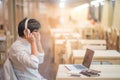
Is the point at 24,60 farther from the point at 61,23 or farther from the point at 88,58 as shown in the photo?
the point at 61,23

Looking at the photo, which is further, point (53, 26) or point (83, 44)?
point (53, 26)

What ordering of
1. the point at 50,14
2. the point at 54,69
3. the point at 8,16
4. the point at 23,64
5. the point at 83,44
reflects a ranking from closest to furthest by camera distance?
the point at 23,64, the point at 83,44, the point at 54,69, the point at 8,16, the point at 50,14

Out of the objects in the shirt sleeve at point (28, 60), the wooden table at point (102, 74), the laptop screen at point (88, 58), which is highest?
the shirt sleeve at point (28, 60)

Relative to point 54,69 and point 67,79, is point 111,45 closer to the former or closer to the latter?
point 54,69

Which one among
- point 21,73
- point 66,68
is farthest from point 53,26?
point 21,73

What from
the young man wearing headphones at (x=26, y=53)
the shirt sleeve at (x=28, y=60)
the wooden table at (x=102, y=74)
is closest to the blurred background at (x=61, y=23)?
the wooden table at (x=102, y=74)

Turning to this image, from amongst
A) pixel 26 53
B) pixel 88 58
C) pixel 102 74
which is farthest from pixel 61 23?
pixel 26 53

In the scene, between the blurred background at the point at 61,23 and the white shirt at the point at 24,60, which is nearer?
the white shirt at the point at 24,60

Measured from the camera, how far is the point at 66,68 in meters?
3.09

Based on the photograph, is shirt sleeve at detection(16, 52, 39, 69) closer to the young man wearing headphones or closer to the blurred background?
the young man wearing headphones

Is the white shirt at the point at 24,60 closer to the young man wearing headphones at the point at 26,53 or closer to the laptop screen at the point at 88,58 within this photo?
the young man wearing headphones at the point at 26,53

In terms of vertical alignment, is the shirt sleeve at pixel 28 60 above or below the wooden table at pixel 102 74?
above

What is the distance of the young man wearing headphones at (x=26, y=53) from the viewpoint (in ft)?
6.69

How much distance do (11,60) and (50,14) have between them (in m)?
9.92
